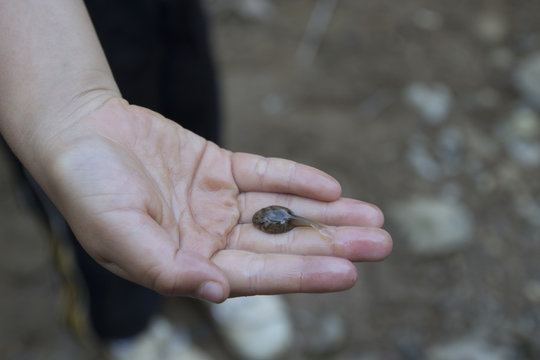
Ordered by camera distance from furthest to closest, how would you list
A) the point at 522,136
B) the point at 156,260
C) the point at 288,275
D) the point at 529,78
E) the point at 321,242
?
the point at 529,78 → the point at 522,136 → the point at 321,242 → the point at 288,275 → the point at 156,260

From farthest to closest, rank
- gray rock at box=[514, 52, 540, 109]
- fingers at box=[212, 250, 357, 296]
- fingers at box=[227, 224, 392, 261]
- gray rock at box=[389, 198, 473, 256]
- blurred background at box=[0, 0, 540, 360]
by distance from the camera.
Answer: gray rock at box=[514, 52, 540, 109] → gray rock at box=[389, 198, 473, 256] → blurred background at box=[0, 0, 540, 360] → fingers at box=[227, 224, 392, 261] → fingers at box=[212, 250, 357, 296]

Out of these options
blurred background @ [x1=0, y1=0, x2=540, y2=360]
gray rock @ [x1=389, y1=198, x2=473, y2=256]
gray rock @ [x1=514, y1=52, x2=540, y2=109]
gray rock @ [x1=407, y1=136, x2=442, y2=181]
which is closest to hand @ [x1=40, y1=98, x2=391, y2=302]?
blurred background @ [x1=0, y1=0, x2=540, y2=360]

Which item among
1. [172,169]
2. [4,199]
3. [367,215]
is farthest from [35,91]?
[4,199]

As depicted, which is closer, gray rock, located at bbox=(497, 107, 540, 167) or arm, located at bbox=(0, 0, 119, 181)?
arm, located at bbox=(0, 0, 119, 181)

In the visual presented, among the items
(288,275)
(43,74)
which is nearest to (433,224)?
(288,275)

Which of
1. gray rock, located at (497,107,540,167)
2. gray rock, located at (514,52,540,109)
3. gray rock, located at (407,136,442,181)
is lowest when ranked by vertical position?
gray rock, located at (407,136,442,181)

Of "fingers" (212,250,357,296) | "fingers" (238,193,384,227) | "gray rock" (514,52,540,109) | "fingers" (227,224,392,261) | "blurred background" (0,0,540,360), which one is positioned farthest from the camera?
"gray rock" (514,52,540,109)

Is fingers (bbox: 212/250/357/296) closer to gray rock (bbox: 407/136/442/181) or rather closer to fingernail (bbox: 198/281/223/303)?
fingernail (bbox: 198/281/223/303)

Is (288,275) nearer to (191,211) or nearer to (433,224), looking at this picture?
(191,211)
